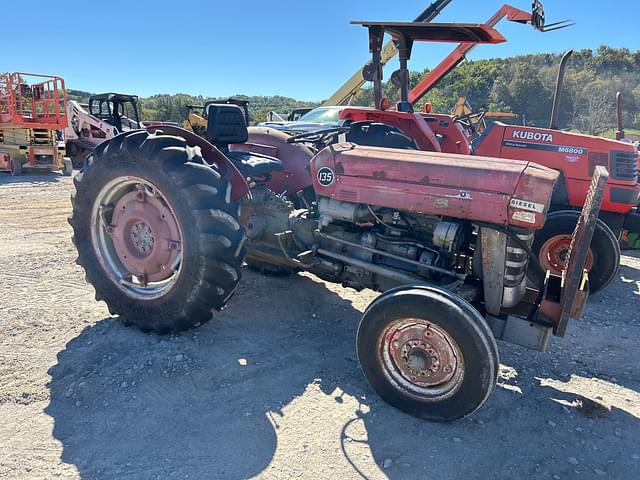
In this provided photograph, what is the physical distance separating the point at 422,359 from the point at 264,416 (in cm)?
89

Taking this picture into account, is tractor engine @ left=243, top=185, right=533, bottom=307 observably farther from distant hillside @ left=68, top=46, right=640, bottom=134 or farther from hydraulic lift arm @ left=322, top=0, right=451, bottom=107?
distant hillside @ left=68, top=46, right=640, bottom=134

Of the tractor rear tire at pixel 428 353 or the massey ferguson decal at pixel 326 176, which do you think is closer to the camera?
the tractor rear tire at pixel 428 353

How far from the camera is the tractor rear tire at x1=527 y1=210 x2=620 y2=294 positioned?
4.58 meters

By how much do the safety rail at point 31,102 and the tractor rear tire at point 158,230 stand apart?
10.2 metres

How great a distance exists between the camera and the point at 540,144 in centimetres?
558

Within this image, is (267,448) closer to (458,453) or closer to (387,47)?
(458,453)

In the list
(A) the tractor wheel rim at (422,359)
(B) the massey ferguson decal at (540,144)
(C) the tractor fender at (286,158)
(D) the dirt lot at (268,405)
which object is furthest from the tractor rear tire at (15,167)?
(A) the tractor wheel rim at (422,359)

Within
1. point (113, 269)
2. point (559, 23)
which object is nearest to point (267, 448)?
point (113, 269)

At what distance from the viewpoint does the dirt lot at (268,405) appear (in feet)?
7.53

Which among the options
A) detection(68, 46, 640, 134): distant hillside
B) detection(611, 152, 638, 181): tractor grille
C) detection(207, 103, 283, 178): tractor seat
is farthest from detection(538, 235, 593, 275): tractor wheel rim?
detection(68, 46, 640, 134): distant hillside

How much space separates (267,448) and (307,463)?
0.70ft

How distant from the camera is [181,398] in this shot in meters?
2.74

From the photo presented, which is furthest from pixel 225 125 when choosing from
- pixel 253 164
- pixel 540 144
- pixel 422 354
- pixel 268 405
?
pixel 540 144

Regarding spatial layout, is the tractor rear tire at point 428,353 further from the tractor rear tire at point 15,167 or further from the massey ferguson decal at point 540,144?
the tractor rear tire at point 15,167
